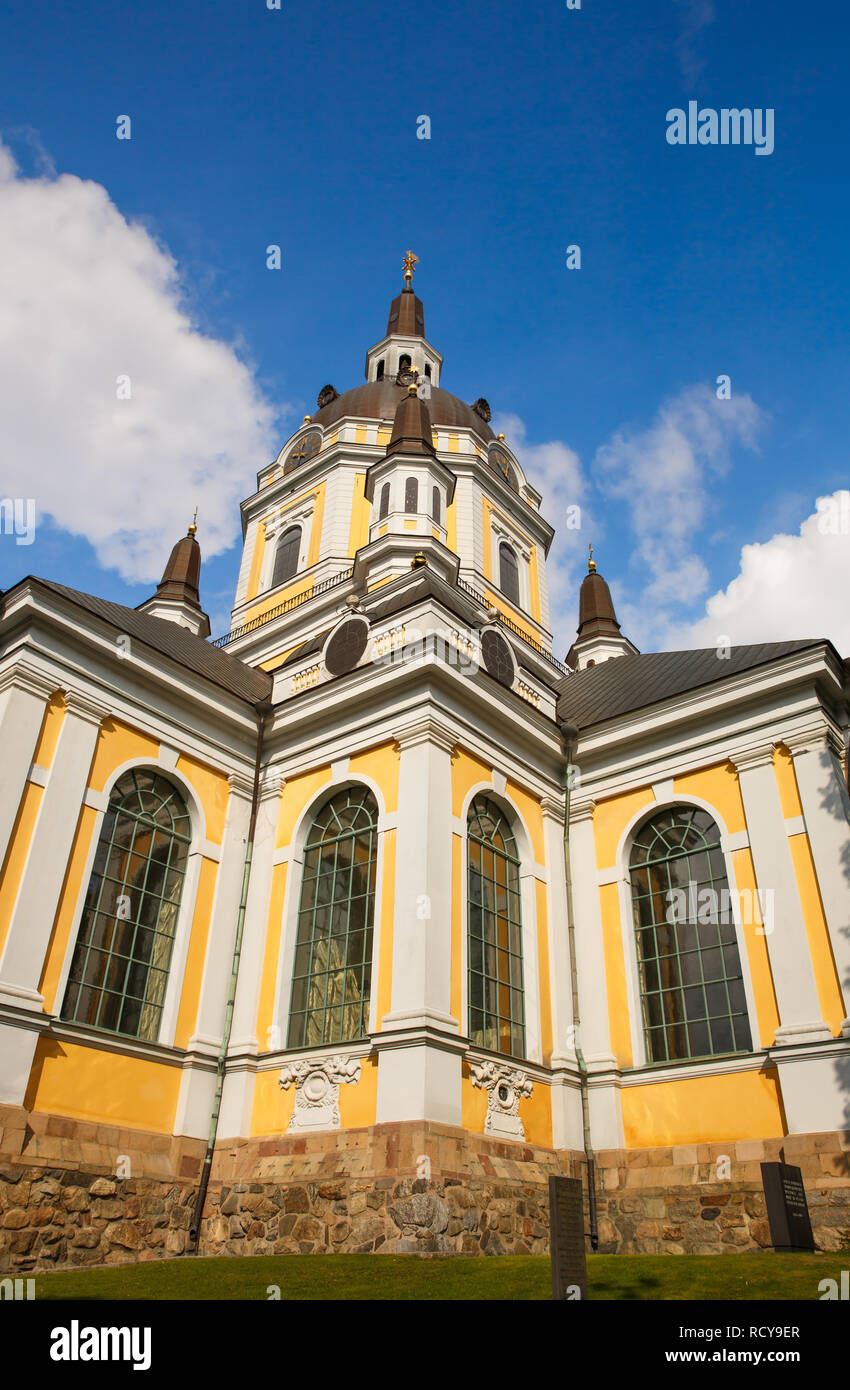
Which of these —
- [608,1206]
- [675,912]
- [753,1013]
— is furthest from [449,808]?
[608,1206]

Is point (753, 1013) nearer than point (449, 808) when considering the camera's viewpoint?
Yes

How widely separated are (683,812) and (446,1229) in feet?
23.9

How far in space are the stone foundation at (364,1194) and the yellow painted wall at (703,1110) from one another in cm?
21

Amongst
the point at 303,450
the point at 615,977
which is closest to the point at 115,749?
the point at 615,977

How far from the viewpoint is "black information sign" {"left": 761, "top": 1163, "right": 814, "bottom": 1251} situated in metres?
10.1

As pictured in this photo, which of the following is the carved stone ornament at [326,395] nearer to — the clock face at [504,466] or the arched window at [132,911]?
the clock face at [504,466]

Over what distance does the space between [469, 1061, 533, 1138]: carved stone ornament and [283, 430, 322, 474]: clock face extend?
19.3m

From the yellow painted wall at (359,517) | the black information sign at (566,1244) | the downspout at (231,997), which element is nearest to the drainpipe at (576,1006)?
the downspout at (231,997)

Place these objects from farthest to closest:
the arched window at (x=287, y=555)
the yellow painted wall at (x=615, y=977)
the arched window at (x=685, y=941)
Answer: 1. the arched window at (x=287, y=555)
2. the yellow painted wall at (x=615, y=977)
3. the arched window at (x=685, y=941)

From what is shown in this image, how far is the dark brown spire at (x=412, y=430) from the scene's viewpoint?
76.3 ft

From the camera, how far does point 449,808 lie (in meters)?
14.2

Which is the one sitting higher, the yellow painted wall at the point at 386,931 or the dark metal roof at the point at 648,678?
the dark metal roof at the point at 648,678

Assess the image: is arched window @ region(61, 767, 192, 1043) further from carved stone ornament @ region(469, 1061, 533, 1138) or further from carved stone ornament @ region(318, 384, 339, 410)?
carved stone ornament @ region(318, 384, 339, 410)
